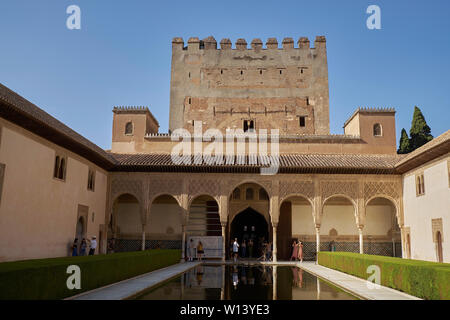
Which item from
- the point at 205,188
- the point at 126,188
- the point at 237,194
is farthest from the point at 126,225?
the point at 237,194

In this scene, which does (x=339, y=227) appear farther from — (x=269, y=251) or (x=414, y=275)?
(x=414, y=275)

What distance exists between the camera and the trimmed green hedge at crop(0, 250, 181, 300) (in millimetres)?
6133

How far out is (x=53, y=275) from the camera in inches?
284

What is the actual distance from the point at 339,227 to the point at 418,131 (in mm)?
16592

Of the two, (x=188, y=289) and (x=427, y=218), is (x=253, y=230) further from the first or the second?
(x=188, y=289)

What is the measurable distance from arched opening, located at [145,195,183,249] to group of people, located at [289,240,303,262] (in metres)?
5.46

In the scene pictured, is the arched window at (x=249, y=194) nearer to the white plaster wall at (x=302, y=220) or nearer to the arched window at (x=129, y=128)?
the white plaster wall at (x=302, y=220)

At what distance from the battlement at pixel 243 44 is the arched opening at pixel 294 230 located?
1295cm

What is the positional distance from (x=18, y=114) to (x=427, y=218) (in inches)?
559

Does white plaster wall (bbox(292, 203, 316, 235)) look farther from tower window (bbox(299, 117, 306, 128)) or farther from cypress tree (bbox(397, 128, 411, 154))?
cypress tree (bbox(397, 128, 411, 154))

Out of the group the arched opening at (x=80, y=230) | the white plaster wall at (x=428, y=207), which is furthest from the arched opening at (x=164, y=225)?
the white plaster wall at (x=428, y=207)

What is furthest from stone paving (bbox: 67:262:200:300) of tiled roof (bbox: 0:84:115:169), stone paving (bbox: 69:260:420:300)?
tiled roof (bbox: 0:84:115:169)

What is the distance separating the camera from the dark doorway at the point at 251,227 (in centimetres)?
2183
